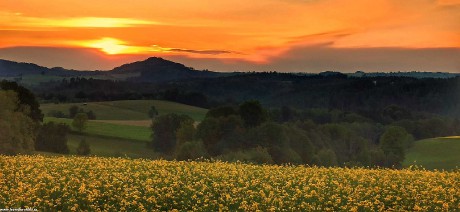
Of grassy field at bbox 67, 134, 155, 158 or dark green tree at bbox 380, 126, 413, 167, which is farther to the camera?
dark green tree at bbox 380, 126, 413, 167

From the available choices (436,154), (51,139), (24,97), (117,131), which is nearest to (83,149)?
(51,139)

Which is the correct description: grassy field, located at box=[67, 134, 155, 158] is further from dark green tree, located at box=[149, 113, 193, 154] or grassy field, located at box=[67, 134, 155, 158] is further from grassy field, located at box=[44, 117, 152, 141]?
grassy field, located at box=[44, 117, 152, 141]

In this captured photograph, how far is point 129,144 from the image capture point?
110812 mm

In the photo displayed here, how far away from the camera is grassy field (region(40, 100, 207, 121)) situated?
160375mm

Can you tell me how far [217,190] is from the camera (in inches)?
889

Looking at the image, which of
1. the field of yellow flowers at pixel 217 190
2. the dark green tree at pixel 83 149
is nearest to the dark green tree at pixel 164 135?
the dark green tree at pixel 83 149

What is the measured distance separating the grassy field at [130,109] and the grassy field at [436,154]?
232 feet

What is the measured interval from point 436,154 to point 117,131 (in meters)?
61.5

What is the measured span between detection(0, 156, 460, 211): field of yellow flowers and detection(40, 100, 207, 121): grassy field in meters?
132

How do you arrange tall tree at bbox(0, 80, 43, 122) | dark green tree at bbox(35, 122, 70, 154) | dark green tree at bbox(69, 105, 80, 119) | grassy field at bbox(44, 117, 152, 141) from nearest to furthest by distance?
tall tree at bbox(0, 80, 43, 122) → dark green tree at bbox(35, 122, 70, 154) → grassy field at bbox(44, 117, 152, 141) → dark green tree at bbox(69, 105, 80, 119)

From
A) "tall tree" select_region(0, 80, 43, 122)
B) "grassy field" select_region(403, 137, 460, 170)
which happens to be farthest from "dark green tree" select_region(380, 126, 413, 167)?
"tall tree" select_region(0, 80, 43, 122)

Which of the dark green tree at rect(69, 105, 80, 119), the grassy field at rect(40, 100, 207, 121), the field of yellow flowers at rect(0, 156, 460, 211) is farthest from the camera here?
the grassy field at rect(40, 100, 207, 121)

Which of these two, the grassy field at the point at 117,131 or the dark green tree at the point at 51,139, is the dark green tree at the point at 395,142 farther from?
the dark green tree at the point at 51,139

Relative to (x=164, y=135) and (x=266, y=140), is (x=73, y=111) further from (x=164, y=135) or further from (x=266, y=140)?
(x=266, y=140)
